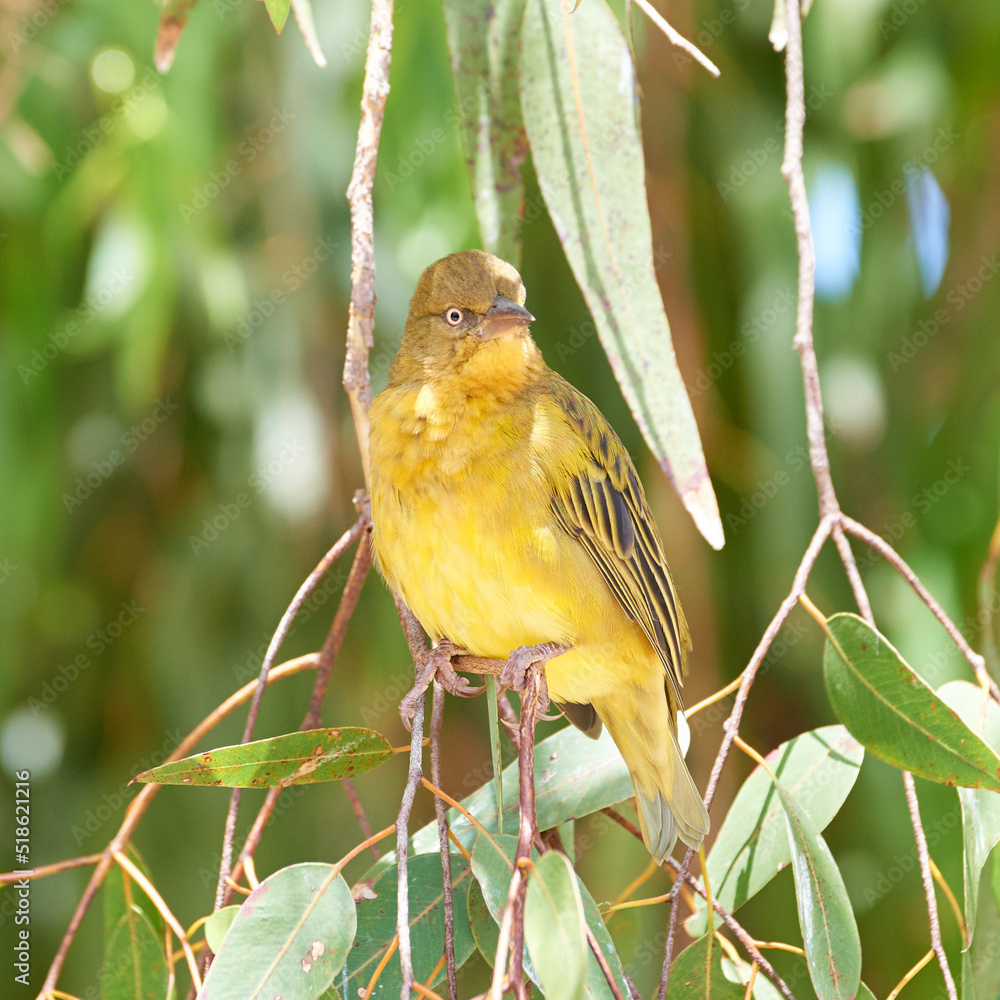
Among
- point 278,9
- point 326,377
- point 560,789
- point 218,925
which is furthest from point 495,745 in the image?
point 326,377

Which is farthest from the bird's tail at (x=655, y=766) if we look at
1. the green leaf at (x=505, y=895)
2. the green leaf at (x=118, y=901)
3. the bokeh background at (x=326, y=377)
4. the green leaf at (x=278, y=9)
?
the green leaf at (x=278, y=9)

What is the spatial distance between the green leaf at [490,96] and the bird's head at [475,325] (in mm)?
68

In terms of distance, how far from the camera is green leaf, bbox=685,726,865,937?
1.74 meters

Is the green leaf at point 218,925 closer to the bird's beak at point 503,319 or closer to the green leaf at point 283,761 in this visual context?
the green leaf at point 283,761

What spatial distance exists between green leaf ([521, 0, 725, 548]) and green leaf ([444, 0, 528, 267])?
76mm

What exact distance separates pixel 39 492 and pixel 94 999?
1.40 metres

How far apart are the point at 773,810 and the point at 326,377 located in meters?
1.96

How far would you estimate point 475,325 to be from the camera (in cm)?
190

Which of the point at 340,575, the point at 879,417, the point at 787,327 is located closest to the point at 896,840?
the point at 879,417

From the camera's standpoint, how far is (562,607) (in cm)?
181

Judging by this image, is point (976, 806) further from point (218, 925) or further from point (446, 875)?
point (218, 925)

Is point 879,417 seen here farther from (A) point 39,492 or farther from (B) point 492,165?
(A) point 39,492

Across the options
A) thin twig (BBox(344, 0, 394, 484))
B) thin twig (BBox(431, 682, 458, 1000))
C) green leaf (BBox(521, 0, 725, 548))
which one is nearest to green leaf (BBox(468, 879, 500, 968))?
thin twig (BBox(431, 682, 458, 1000))

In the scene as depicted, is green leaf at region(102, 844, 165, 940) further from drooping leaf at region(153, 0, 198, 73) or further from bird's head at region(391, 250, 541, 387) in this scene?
drooping leaf at region(153, 0, 198, 73)
